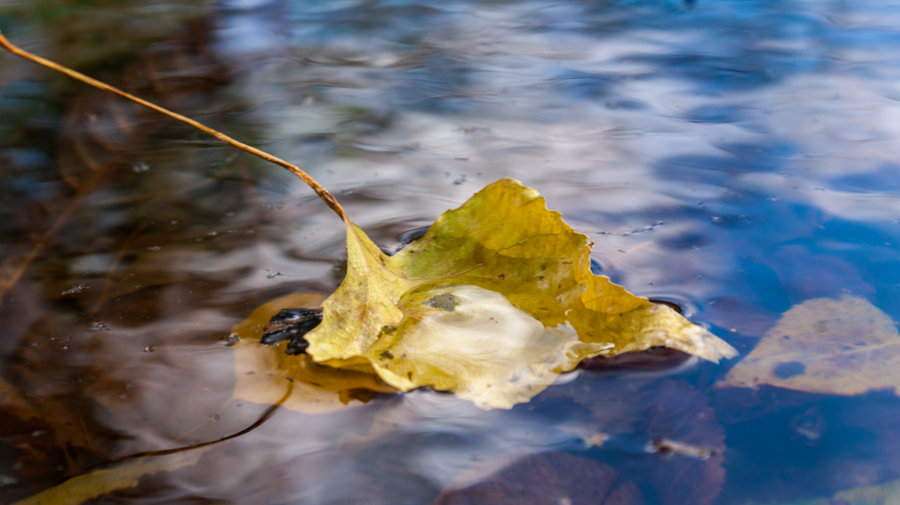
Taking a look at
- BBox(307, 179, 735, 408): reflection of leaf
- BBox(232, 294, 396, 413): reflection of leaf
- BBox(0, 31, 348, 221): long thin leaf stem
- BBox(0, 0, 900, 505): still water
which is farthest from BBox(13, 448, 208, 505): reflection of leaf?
BBox(0, 31, 348, 221): long thin leaf stem

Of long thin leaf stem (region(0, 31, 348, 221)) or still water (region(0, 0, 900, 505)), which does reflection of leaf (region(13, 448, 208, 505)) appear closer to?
still water (region(0, 0, 900, 505))

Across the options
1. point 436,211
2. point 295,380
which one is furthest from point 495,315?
point 436,211

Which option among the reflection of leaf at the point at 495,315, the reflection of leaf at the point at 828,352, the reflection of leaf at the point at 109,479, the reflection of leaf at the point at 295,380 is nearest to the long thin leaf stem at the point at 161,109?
the reflection of leaf at the point at 495,315

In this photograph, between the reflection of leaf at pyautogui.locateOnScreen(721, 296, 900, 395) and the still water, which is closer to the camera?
the still water

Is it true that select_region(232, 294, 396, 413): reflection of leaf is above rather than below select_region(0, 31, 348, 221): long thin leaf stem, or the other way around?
below

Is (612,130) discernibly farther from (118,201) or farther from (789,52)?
(118,201)

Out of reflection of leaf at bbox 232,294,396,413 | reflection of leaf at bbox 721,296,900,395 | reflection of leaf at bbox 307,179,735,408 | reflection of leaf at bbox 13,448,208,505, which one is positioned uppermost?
reflection of leaf at bbox 307,179,735,408

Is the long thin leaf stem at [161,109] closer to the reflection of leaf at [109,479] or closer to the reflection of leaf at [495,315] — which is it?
the reflection of leaf at [495,315]
